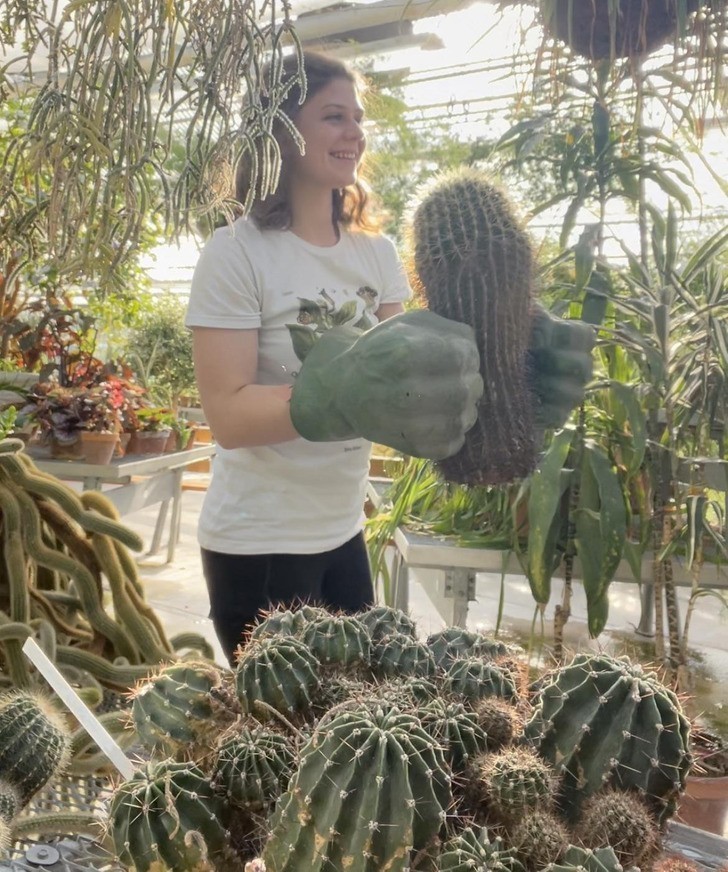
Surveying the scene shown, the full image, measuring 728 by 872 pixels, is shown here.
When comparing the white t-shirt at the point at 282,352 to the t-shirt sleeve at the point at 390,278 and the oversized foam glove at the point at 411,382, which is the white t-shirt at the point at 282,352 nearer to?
the t-shirt sleeve at the point at 390,278

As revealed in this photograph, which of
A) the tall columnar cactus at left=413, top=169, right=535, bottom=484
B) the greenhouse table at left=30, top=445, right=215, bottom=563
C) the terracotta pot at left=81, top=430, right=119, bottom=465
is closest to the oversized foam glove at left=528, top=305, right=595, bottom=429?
the tall columnar cactus at left=413, top=169, right=535, bottom=484

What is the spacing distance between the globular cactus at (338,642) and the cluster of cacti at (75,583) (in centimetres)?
39

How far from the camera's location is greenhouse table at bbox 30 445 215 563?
2.37 m

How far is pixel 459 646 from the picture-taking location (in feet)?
1.55

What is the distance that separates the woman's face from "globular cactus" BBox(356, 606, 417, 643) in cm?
53

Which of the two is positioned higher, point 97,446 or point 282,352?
point 282,352

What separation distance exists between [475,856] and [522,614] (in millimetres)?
2687

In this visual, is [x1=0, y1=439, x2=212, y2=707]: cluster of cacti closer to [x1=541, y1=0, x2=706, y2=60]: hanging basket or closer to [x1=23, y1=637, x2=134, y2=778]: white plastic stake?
[x1=23, y1=637, x2=134, y2=778]: white plastic stake

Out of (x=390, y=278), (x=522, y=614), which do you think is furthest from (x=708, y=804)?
(x=522, y=614)

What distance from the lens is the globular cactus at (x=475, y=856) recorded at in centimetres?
30

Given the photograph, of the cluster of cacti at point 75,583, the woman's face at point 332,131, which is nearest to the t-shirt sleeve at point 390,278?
the woman's face at point 332,131

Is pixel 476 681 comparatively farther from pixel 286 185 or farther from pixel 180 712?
pixel 286 185

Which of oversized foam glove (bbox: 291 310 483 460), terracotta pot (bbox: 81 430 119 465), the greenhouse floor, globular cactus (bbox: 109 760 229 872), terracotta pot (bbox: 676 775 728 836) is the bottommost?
the greenhouse floor

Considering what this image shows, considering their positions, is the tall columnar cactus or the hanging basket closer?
the tall columnar cactus
